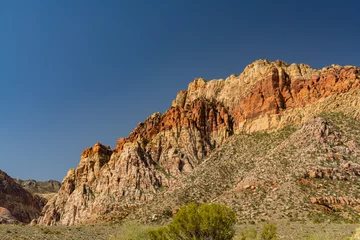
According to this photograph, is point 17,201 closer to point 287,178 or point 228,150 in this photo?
point 228,150

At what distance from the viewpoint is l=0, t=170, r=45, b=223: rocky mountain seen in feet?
558

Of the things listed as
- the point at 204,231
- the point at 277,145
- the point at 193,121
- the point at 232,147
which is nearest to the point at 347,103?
the point at 277,145

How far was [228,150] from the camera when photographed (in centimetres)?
10850

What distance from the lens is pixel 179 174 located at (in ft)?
363

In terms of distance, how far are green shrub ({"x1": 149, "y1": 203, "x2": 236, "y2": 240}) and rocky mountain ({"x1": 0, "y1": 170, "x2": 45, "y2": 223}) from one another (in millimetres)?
154736

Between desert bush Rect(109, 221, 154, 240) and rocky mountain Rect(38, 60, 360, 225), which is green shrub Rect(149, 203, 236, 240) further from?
rocky mountain Rect(38, 60, 360, 225)

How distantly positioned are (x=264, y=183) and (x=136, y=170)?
50581 mm

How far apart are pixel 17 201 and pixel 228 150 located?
129 metres

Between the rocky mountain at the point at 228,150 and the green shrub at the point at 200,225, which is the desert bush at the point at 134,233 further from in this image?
the rocky mountain at the point at 228,150

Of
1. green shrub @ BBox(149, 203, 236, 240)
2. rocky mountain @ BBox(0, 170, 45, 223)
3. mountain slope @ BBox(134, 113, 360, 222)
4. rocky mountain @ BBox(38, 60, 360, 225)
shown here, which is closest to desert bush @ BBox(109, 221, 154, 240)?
green shrub @ BBox(149, 203, 236, 240)

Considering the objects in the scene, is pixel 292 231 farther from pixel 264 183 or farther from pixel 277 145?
pixel 277 145

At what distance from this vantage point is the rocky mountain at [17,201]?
17000 centimetres

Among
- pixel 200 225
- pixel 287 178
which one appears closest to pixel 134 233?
pixel 200 225

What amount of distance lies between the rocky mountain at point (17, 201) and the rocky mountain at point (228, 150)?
5096 centimetres
